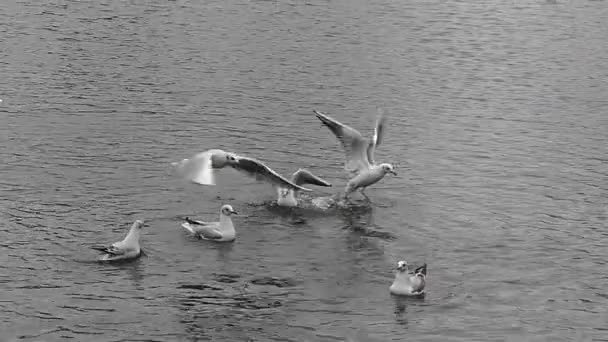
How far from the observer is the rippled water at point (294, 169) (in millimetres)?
19906

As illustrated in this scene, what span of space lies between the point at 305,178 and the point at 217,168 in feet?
10.1

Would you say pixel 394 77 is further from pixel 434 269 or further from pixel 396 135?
pixel 434 269

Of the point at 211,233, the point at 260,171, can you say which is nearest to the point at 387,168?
the point at 260,171

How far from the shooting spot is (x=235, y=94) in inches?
1439

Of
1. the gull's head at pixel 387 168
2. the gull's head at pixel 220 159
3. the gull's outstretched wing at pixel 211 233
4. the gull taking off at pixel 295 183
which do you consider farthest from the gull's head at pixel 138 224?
the gull's head at pixel 387 168

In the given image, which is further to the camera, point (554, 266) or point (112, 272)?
point (554, 266)

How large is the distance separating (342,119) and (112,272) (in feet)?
47.6

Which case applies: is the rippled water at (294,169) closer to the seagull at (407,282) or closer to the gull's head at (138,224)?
the seagull at (407,282)

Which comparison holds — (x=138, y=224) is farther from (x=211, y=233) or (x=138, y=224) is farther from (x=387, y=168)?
(x=387, y=168)

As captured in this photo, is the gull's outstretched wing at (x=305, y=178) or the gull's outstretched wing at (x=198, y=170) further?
the gull's outstretched wing at (x=305, y=178)

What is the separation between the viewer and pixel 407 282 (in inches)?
808

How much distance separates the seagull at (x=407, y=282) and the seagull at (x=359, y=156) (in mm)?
6478

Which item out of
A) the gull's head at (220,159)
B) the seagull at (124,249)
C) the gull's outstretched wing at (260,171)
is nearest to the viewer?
the seagull at (124,249)

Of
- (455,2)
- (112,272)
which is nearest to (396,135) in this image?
(112,272)
